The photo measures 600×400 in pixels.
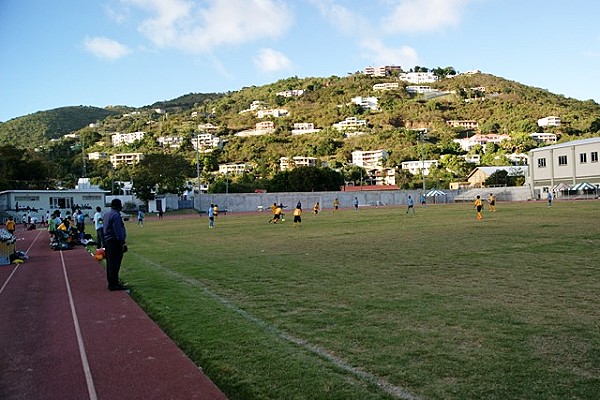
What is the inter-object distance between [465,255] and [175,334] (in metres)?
9.04

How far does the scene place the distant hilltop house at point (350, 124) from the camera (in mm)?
191212

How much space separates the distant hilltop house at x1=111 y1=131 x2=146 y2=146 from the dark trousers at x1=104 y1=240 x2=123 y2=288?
189 meters

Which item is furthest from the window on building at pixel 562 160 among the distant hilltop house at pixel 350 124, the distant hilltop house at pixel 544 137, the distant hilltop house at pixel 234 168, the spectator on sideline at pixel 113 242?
the distant hilltop house at pixel 350 124

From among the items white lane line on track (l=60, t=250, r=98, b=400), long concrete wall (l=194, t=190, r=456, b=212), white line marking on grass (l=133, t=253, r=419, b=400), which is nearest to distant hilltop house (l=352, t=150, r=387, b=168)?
long concrete wall (l=194, t=190, r=456, b=212)

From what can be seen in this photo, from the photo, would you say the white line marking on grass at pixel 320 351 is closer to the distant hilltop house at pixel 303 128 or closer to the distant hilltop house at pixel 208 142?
the distant hilltop house at pixel 208 142

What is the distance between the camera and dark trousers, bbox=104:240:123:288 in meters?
10.4

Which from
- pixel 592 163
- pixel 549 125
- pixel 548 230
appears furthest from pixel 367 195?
pixel 549 125

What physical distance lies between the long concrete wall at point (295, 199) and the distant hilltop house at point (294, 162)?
65.4m

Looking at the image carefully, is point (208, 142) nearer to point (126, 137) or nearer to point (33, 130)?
point (126, 137)

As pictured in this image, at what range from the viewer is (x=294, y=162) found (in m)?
142

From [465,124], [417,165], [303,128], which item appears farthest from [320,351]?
[303,128]

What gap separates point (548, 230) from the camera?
20578 mm

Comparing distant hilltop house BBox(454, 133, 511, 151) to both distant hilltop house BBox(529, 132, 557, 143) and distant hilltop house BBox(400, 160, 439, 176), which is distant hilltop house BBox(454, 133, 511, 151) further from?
distant hilltop house BBox(400, 160, 439, 176)

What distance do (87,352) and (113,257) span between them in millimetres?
4304
